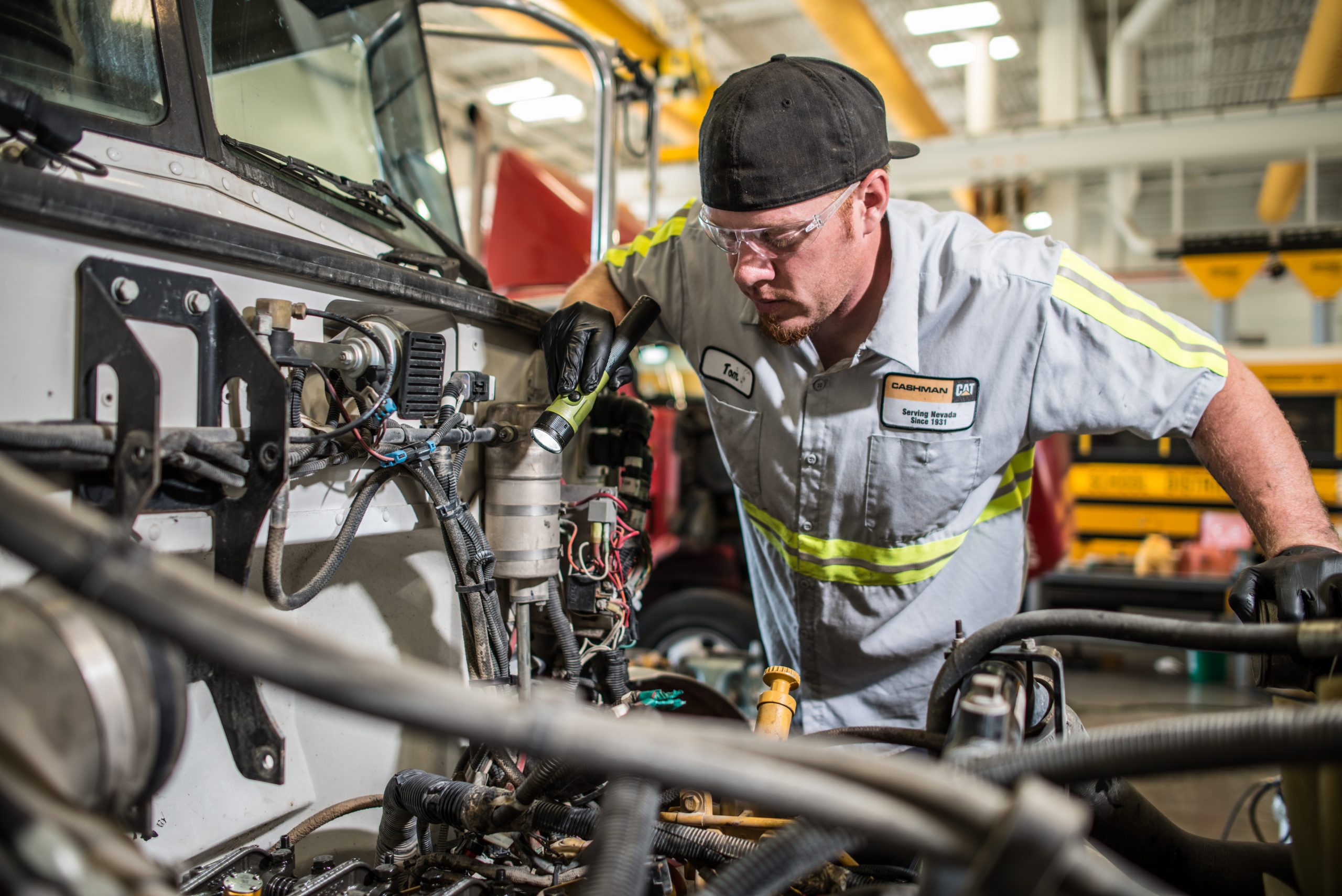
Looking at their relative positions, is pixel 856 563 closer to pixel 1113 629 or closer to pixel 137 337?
pixel 1113 629

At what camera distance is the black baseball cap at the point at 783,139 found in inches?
51.4

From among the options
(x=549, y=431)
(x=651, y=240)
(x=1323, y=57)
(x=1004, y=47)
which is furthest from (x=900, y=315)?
(x=1004, y=47)

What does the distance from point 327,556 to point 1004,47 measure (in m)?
8.76

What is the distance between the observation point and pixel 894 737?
1104 mm

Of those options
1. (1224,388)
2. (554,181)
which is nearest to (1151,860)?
(1224,388)

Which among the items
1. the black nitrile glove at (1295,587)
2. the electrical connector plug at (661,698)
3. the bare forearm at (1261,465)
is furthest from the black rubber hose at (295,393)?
the bare forearm at (1261,465)

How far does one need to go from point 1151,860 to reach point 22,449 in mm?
1319

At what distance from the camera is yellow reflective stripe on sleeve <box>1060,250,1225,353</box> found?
1434mm

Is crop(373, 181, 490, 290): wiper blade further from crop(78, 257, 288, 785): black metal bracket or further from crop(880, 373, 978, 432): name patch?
crop(880, 373, 978, 432): name patch

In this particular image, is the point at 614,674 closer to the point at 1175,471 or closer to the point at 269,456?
the point at 269,456

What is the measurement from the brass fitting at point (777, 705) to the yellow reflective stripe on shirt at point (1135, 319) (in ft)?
2.62

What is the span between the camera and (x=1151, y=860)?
1.10 m

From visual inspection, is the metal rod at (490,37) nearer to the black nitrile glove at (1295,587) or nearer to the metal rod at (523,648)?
the metal rod at (523,648)

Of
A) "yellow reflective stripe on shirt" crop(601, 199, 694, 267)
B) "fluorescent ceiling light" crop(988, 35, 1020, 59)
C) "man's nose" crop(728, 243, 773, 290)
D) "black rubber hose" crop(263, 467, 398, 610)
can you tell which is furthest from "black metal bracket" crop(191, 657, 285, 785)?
"fluorescent ceiling light" crop(988, 35, 1020, 59)
